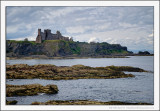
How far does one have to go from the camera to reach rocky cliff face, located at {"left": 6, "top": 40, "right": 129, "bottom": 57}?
8550 centimetres

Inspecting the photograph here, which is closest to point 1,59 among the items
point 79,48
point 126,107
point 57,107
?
point 57,107

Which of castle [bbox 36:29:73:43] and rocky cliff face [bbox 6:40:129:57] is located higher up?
castle [bbox 36:29:73:43]

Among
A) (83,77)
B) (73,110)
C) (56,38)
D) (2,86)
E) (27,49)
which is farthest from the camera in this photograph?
(56,38)

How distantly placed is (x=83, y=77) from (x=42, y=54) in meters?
69.2

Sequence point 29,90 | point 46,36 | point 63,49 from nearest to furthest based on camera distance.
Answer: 1. point 29,90
2. point 46,36
3. point 63,49

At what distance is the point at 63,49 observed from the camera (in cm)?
10269

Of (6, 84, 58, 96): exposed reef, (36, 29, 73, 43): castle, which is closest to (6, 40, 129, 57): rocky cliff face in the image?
(36, 29, 73, 43): castle

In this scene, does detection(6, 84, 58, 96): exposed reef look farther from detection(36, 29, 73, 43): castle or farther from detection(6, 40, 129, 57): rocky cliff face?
detection(6, 40, 129, 57): rocky cliff face

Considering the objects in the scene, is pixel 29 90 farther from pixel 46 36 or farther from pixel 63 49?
pixel 63 49

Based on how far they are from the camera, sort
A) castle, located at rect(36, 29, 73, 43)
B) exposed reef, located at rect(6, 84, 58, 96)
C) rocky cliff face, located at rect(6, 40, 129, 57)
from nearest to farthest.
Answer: exposed reef, located at rect(6, 84, 58, 96), castle, located at rect(36, 29, 73, 43), rocky cliff face, located at rect(6, 40, 129, 57)

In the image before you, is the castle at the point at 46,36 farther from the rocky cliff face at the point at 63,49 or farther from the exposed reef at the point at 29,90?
the exposed reef at the point at 29,90

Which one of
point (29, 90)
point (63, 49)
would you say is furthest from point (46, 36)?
point (29, 90)

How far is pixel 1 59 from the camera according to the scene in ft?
43.8

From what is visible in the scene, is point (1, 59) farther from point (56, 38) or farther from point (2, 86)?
point (56, 38)
